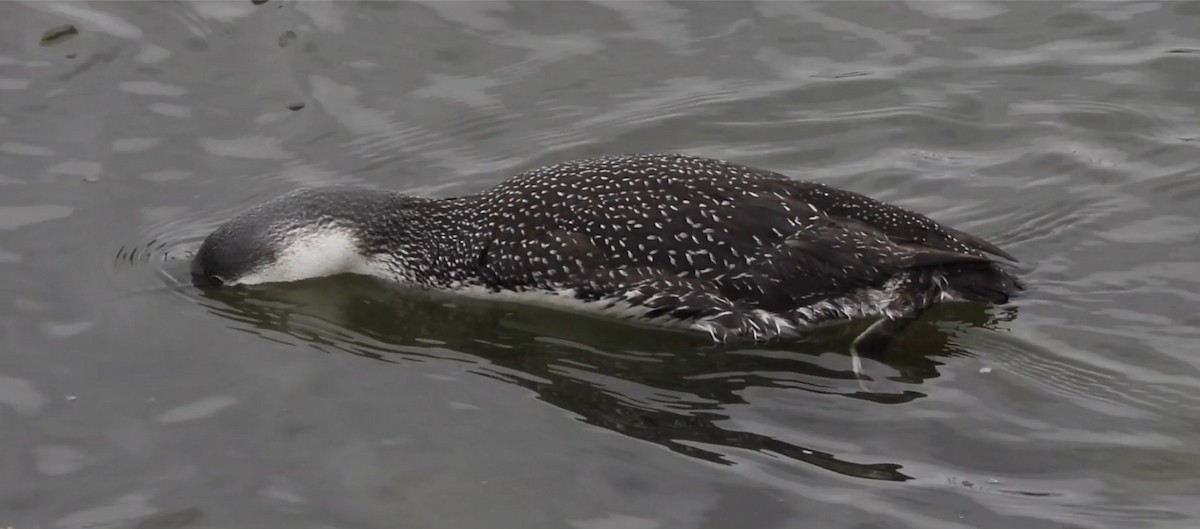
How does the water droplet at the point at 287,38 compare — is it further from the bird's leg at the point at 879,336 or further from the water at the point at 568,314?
the bird's leg at the point at 879,336

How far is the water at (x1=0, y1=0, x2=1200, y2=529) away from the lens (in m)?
6.68

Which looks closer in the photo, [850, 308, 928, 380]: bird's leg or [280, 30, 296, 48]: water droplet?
[850, 308, 928, 380]: bird's leg

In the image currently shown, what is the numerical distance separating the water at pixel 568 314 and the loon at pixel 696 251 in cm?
20

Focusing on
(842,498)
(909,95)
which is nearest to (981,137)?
(909,95)

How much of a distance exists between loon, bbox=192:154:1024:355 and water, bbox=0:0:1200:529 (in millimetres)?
197

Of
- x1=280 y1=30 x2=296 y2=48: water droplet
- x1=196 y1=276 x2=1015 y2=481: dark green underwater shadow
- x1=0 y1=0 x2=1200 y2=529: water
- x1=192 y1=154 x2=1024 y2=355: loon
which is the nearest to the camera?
x1=0 y1=0 x2=1200 y2=529: water

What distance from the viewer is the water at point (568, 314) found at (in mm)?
6684

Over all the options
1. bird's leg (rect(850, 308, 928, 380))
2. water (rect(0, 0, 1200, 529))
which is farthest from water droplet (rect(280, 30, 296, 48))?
bird's leg (rect(850, 308, 928, 380))

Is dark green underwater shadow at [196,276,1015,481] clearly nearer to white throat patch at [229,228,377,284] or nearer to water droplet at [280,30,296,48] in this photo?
white throat patch at [229,228,377,284]

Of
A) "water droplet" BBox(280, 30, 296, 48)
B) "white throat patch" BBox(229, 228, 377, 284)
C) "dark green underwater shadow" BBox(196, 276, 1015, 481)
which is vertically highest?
"water droplet" BBox(280, 30, 296, 48)

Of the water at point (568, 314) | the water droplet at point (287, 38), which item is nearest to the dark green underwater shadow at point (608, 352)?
the water at point (568, 314)

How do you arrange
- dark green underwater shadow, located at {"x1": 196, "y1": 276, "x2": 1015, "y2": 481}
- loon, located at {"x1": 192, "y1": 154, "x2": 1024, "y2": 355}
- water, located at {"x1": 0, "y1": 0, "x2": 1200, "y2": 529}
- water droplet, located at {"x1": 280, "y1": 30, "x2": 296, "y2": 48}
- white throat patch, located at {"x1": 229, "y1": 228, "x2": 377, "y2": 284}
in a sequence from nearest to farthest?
water, located at {"x1": 0, "y1": 0, "x2": 1200, "y2": 529}
dark green underwater shadow, located at {"x1": 196, "y1": 276, "x2": 1015, "y2": 481}
loon, located at {"x1": 192, "y1": 154, "x2": 1024, "y2": 355}
white throat patch, located at {"x1": 229, "y1": 228, "x2": 377, "y2": 284}
water droplet, located at {"x1": 280, "y1": 30, "x2": 296, "y2": 48}

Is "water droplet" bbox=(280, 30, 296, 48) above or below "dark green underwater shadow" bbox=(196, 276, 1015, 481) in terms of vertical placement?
above

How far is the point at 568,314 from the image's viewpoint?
8.19m
